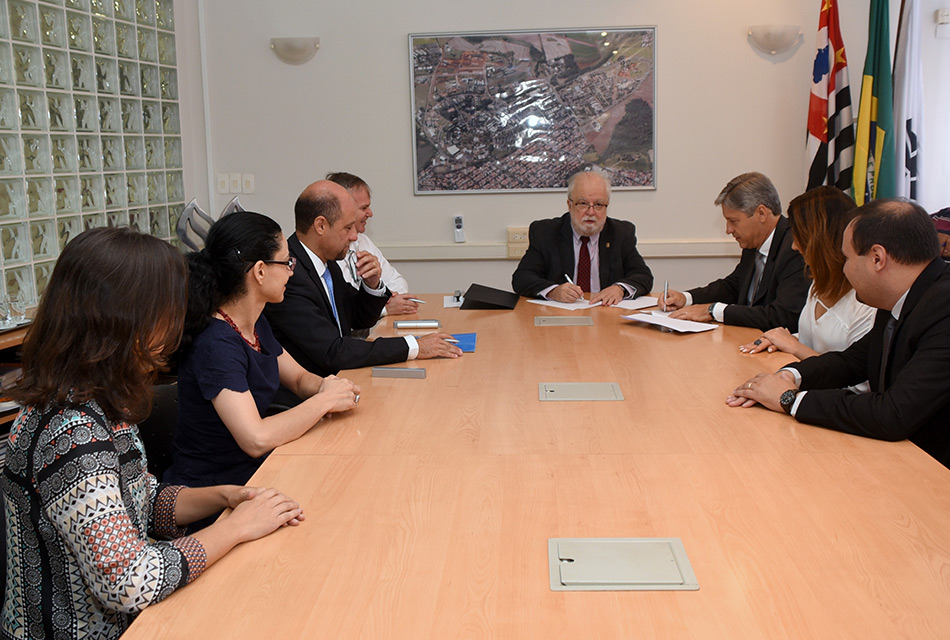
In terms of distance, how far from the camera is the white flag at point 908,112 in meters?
4.80

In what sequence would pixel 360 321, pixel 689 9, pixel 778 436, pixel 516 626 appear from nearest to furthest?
pixel 516 626
pixel 778 436
pixel 360 321
pixel 689 9

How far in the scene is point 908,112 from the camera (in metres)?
4.83

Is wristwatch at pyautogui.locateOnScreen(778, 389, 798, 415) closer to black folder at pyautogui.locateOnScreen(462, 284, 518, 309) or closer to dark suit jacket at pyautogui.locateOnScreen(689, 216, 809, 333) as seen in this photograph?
dark suit jacket at pyautogui.locateOnScreen(689, 216, 809, 333)

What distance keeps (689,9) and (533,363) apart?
330cm

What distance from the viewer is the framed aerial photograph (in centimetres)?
528

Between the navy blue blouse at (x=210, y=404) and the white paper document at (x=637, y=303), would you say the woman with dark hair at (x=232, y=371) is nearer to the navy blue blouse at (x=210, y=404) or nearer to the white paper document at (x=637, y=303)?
the navy blue blouse at (x=210, y=404)

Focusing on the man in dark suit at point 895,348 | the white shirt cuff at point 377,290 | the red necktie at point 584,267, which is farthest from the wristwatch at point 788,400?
the red necktie at point 584,267

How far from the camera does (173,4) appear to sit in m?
5.21

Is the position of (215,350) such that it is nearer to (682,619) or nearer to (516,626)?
(516,626)

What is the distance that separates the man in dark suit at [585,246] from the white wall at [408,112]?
87 cm

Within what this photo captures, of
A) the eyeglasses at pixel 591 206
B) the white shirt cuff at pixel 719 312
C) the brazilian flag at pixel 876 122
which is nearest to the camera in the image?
the white shirt cuff at pixel 719 312

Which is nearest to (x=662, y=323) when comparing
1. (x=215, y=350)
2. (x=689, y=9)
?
(x=215, y=350)

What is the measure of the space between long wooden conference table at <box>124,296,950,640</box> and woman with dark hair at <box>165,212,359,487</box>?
0.26 feet

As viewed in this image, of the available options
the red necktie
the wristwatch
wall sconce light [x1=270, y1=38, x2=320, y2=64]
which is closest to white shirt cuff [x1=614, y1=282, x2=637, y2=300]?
the red necktie
